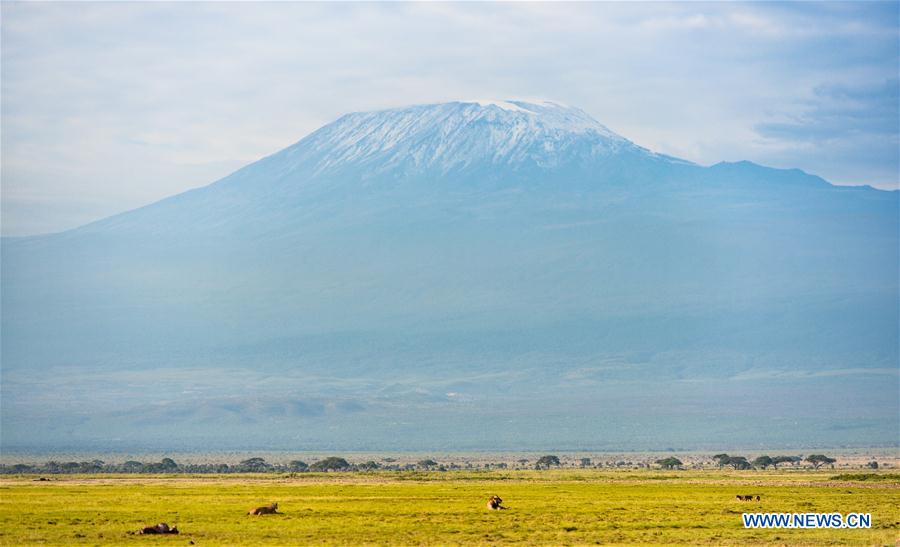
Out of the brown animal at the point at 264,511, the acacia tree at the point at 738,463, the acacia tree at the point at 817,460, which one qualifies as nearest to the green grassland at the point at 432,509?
the brown animal at the point at 264,511

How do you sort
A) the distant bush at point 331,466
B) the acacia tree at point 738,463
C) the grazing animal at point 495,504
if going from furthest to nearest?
the acacia tree at point 738,463 < the distant bush at point 331,466 < the grazing animal at point 495,504

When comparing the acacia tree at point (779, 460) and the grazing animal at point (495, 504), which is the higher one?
the acacia tree at point (779, 460)

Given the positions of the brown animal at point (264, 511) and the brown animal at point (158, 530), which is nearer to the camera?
the brown animal at point (158, 530)

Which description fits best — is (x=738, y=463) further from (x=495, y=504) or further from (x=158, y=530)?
(x=158, y=530)

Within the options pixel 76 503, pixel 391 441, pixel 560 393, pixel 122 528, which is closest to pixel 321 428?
pixel 391 441

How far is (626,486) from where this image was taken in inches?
2169

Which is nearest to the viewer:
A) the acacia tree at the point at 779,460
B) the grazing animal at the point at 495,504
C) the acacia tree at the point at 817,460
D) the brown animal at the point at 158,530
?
the brown animal at the point at 158,530

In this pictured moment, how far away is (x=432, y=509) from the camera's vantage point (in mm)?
40562

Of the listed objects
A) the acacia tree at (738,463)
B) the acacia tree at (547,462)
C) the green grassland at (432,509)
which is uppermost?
the acacia tree at (547,462)

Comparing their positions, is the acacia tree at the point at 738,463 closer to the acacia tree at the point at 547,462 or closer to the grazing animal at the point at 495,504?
the acacia tree at the point at 547,462

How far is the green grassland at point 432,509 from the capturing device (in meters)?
32.4

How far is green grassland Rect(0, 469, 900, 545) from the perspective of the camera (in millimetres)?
32375

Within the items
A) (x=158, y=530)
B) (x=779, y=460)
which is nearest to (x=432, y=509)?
(x=158, y=530)

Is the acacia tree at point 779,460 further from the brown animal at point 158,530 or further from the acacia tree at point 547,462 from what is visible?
the brown animal at point 158,530
